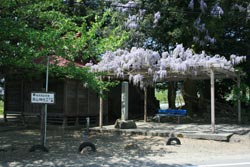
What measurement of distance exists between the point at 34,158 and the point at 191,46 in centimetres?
1306

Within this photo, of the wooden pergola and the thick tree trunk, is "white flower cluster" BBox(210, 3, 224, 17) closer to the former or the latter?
the wooden pergola

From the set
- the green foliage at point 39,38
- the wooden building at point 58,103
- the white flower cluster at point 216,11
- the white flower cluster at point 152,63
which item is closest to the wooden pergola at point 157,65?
the white flower cluster at point 152,63

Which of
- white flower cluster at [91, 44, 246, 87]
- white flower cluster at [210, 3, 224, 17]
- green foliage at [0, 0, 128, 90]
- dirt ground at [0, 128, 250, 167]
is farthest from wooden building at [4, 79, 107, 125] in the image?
white flower cluster at [210, 3, 224, 17]

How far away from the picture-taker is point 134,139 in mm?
14477

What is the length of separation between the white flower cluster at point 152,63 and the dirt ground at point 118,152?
318cm

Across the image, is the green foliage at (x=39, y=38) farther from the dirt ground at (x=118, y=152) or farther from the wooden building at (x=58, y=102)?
the wooden building at (x=58, y=102)

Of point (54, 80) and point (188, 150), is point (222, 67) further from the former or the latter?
point (54, 80)

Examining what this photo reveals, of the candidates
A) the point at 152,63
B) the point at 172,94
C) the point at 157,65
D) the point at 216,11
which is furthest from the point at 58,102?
the point at 216,11

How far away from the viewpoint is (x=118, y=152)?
449 inches

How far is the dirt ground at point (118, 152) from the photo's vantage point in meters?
9.62

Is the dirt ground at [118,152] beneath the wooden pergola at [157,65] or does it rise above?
beneath

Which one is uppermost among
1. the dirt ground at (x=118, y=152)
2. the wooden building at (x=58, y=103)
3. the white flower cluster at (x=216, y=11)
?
the white flower cluster at (x=216, y=11)

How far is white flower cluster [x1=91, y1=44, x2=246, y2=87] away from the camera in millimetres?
15453

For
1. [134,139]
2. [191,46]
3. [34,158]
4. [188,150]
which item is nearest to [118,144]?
[134,139]
